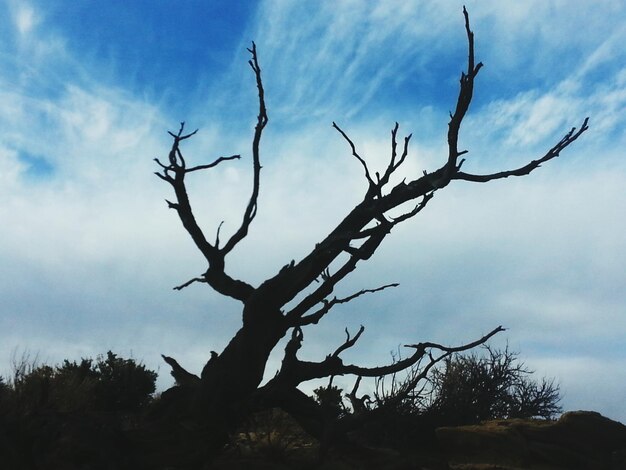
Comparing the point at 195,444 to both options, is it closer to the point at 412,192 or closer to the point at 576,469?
the point at 412,192

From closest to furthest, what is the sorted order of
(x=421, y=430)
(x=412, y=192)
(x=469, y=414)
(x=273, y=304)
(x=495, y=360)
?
1. (x=273, y=304)
2. (x=412, y=192)
3. (x=421, y=430)
4. (x=469, y=414)
5. (x=495, y=360)

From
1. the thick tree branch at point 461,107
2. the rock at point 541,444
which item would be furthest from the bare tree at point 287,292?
the rock at point 541,444

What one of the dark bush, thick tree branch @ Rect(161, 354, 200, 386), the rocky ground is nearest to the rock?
the rocky ground

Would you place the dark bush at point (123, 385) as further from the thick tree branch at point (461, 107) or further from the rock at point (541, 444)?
the thick tree branch at point (461, 107)

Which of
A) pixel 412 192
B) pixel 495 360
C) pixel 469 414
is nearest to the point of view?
pixel 412 192

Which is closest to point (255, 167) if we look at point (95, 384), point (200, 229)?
point (200, 229)

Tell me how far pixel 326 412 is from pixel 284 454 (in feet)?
4.16

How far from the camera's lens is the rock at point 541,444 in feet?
35.4

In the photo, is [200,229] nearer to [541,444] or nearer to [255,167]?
[255,167]

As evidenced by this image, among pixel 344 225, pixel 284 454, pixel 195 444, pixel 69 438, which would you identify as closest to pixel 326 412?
pixel 284 454

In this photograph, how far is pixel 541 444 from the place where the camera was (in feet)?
36.8

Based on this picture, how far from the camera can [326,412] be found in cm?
827

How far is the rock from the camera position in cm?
1080

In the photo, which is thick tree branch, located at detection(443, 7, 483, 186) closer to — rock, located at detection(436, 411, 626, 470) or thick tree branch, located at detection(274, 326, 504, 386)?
thick tree branch, located at detection(274, 326, 504, 386)
